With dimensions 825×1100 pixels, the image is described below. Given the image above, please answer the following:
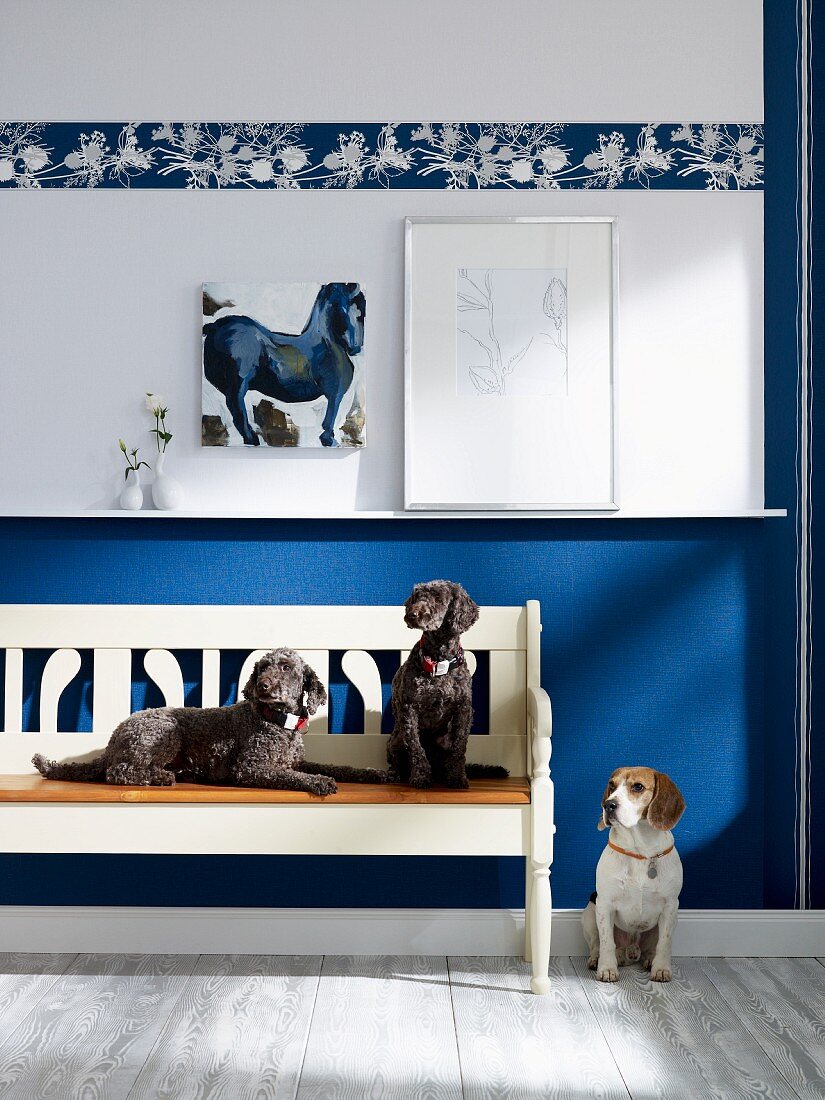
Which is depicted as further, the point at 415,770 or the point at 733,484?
the point at 733,484

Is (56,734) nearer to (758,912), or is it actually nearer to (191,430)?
(191,430)

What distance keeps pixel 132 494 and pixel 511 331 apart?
1.11 m

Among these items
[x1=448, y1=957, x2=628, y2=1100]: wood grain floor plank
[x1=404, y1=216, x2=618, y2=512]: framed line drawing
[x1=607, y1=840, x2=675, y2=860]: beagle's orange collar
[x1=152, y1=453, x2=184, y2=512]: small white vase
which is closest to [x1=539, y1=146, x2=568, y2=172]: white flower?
[x1=404, y1=216, x2=618, y2=512]: framed line drawing

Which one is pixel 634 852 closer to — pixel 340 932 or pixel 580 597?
pixel 580 597

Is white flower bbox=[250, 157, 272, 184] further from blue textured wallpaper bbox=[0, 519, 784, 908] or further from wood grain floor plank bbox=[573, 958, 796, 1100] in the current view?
→ wood grain floor plank bbox=[573, 958, 796, 1100]

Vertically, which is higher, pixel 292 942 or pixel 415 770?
pixel 415 770

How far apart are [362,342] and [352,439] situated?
0.26m

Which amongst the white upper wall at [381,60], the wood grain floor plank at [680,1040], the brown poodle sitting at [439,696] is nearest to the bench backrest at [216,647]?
the brown poodle sitting at [439,696]

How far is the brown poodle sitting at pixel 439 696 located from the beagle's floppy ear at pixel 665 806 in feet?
1.57

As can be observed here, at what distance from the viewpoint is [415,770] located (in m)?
2.27

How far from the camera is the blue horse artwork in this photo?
8.45 feet

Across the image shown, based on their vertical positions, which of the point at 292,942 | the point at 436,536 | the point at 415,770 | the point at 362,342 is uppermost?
the point at 362,342

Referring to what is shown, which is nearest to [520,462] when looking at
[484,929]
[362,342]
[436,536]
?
[436,536]

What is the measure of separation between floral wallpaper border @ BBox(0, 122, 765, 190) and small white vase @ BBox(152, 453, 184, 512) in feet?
2.57
